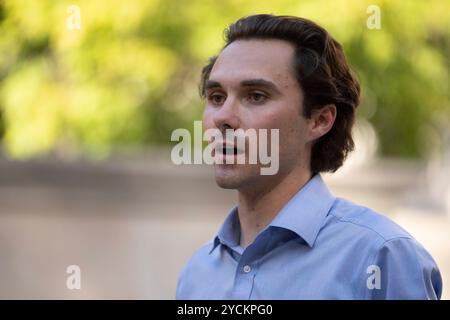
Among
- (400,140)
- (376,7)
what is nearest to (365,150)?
(400,140)

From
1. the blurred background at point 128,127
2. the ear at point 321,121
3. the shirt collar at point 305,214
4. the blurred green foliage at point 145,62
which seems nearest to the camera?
the shirt collar at point 305,214

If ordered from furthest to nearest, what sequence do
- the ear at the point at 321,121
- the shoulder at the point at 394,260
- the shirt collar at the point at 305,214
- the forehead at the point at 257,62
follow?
the ear at the point at 321,121, the forehead at the point at 257,62, the shirt collar at the point at 305,214, the shoulder at the point at 394,260

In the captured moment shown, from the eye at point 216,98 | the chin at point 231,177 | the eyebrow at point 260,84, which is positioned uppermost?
the eyebrow at point 260,84

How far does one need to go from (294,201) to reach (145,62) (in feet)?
17.5

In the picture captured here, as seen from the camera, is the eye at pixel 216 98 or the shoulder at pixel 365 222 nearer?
the shoulder at pixel 365 222

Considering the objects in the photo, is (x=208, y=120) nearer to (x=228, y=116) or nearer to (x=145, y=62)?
(x=228, y=116)

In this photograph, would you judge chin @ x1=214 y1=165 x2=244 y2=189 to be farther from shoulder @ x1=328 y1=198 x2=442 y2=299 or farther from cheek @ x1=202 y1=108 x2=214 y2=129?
shoulder @ x1=328 y1=198 x2=442 y2=299

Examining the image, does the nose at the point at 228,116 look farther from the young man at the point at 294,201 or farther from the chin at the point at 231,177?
the chin at the point at 231,177

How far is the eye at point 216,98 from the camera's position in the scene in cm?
256

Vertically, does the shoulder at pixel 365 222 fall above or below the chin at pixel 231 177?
below

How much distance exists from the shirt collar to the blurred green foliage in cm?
430

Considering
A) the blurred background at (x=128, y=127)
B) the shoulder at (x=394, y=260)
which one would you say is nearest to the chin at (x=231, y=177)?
the shoulder at (x=394, y=260)

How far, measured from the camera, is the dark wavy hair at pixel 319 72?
8.50 ft
